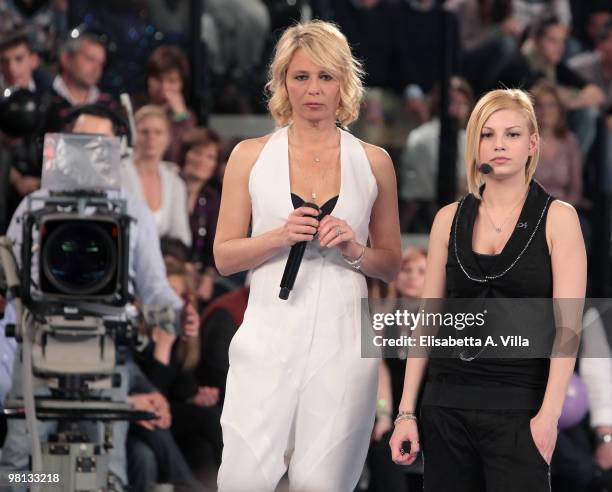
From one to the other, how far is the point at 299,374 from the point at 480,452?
52cm

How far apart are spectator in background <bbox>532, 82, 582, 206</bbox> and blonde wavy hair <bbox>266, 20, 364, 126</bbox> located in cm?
340

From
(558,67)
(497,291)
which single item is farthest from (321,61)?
(558,67)

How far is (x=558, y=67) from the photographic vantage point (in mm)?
7211

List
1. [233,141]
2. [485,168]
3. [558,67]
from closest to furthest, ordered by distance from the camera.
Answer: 1. [485,168]
2. [233,141]
3. [558,67]

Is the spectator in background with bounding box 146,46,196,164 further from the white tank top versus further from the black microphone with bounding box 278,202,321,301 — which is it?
the black microphone with bounding box 278,202,321,301

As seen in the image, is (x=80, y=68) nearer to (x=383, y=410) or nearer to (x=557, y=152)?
(x=383, y=410)

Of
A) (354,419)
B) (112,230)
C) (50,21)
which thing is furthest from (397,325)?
(50,21)

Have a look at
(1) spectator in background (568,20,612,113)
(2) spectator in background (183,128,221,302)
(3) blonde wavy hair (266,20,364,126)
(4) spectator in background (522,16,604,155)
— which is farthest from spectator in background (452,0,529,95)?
(3) blonde wavy hair (266,20,364,126)

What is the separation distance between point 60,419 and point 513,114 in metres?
1.98

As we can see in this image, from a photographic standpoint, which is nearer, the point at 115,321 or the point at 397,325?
the point at 397,325

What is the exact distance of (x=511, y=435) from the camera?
9.51 feet

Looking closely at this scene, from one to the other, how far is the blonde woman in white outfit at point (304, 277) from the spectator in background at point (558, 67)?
3.86m

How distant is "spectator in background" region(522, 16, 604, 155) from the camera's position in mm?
7062

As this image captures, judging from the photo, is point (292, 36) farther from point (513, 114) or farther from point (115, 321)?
point (115, 321)
